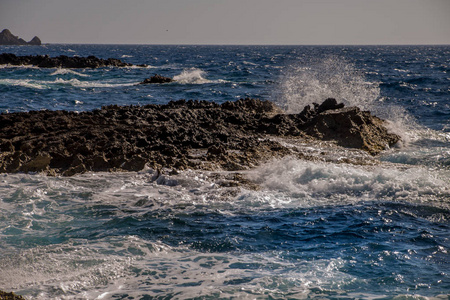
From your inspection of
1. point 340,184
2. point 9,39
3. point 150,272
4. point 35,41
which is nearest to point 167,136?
point 340,184

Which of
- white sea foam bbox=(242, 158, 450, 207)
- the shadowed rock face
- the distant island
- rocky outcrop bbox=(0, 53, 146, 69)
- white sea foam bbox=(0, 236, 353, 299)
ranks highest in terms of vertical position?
the distant island

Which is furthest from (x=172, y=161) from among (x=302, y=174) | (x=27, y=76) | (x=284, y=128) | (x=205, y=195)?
(x=27, y=76)

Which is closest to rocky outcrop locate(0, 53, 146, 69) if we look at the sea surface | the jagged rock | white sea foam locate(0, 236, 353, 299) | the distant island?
the sea surface

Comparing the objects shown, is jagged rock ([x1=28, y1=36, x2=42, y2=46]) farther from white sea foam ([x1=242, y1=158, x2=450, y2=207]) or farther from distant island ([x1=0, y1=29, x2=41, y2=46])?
white sea foam ([x1=242, y1=158, x2=450, y2=207])

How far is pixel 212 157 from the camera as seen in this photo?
1023 cm

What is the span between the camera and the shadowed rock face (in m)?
9.82

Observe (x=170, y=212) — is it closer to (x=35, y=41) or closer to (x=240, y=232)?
(x=240, y=232)

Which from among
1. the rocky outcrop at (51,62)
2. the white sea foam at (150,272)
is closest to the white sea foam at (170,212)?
the white sea foam at (150,272)

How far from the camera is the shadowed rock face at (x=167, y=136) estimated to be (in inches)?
387

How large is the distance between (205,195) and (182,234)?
168 centimetres

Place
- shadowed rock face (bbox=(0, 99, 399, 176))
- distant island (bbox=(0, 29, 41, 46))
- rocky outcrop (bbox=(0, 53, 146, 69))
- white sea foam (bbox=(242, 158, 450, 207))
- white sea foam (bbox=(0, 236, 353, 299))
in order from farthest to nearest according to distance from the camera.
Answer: distant island (bbox=(0, 29, 41, 46))
rocky outcrop (bbox=(0, 53, 146, 69))
shadowed rock face (bbox=(0, 99, 399, 176))
white sea foam (bbox=(242, 158, 450, 207))
white sea foam (bbox=(0, 236, 353, 299))

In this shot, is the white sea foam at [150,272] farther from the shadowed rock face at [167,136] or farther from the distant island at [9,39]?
the distant island at [9,39]

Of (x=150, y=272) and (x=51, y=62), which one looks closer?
(x=150, y=272)

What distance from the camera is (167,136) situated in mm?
11344
